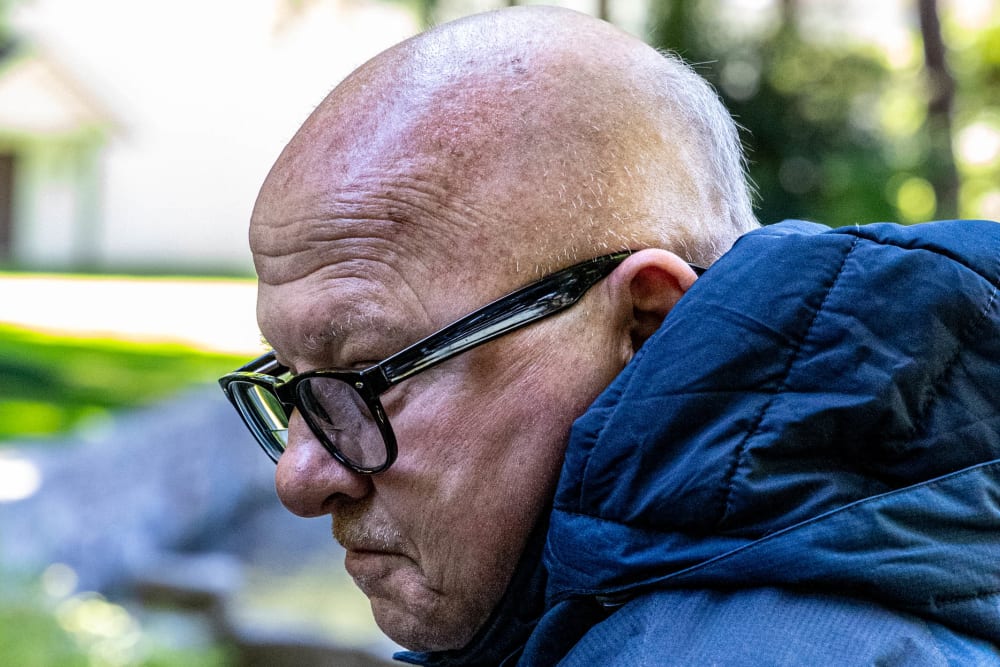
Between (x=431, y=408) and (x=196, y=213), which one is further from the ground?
(x=431, y=408)

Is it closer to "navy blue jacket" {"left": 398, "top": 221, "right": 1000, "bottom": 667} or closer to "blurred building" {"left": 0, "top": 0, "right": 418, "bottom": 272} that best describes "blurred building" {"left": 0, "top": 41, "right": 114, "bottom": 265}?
"blurred building" {"left": 0, "top": 0, "right": 418, "bottom": 272}

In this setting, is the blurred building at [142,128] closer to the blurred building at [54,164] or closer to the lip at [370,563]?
the blurred building at [54,164]

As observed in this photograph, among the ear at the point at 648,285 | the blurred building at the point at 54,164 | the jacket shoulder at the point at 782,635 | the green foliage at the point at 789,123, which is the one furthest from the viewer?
the blurred building at the point at 54,164

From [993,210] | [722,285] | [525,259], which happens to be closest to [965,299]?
[722,285]

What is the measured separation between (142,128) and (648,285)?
24.2 m

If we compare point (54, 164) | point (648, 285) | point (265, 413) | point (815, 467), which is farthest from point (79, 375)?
point (54, 164)

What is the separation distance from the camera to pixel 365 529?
4.83 ft

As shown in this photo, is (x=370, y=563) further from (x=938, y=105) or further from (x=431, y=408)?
(x=938, y=105)

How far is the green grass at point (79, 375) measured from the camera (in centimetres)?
995

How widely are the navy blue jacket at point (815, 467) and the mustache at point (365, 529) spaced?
0.36 metres

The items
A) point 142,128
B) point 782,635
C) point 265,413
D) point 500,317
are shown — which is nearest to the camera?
point 782,635

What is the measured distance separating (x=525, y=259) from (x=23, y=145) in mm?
25695

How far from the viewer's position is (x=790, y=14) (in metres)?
12.5

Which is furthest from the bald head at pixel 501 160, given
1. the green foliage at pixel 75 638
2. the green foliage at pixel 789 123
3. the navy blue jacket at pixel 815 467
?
the green foliage at pixel 789 123
